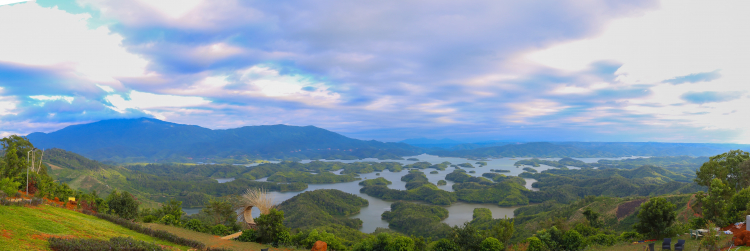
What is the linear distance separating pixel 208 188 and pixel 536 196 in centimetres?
11176

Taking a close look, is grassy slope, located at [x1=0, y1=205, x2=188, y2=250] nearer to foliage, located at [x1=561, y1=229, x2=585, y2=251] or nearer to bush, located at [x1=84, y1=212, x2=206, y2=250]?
bush, located at [x1=84, y1=212, x2=206, y2=250]

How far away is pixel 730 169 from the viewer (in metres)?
23.3

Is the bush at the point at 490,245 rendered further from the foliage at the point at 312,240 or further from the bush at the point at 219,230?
the bush at the point at 219,230

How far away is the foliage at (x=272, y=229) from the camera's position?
1680 cm

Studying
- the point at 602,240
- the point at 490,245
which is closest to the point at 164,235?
the point at 490,245

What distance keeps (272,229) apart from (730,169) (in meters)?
35.5

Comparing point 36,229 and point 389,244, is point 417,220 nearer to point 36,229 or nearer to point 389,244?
point 389,244

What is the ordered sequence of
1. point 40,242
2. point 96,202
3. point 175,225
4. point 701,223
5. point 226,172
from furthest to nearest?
point 226,172 < point 96,202 < point 175,225 < point 701,223 < point 40,242

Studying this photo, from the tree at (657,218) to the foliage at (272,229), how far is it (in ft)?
69.8

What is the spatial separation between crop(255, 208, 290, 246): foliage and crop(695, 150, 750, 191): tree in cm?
3253

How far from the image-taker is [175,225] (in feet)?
→ 68.7

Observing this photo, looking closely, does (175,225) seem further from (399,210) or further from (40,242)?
(399,210)

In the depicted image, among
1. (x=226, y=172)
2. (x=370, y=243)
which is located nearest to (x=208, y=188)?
(x=226, y=172)

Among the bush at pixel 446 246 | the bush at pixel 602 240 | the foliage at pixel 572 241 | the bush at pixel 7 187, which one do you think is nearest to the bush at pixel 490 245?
the bush at pixel 446 246
